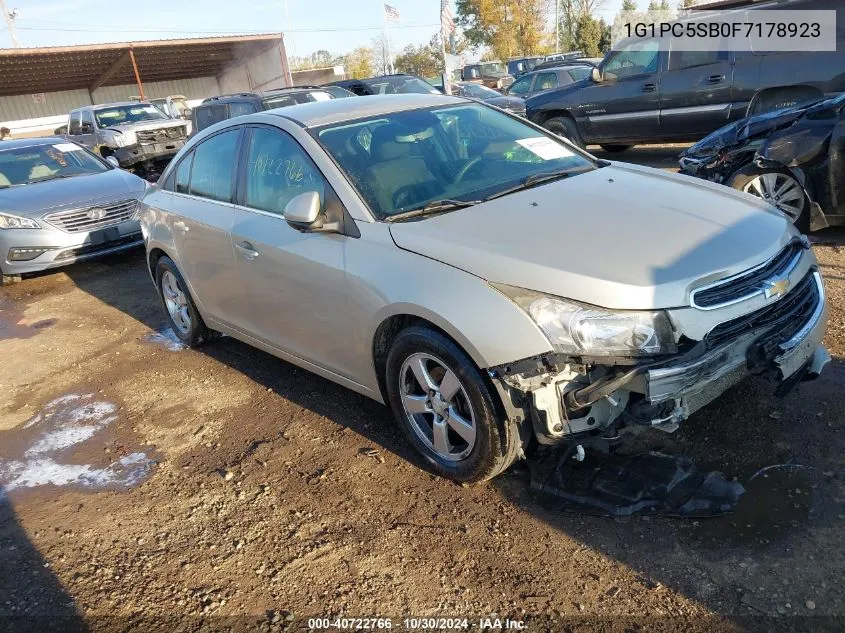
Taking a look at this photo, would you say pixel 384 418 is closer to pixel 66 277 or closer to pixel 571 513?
pixel 571 513

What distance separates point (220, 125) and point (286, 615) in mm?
3324

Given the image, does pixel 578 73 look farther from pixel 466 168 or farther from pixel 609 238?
pixel 609 238

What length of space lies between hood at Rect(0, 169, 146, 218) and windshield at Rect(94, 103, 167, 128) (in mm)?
8771

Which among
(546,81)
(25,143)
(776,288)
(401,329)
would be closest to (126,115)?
(25,143)

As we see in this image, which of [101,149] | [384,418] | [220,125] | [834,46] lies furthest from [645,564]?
[101,149]

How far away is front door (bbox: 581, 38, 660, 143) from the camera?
10.0 m

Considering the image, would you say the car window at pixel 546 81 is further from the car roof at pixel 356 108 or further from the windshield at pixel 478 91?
the car roof at pixel 356 108

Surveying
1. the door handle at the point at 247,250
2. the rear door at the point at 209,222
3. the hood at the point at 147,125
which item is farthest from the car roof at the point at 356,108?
the hood at the point at 147,125

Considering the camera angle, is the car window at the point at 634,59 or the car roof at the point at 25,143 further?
the car window at the point at 634,59

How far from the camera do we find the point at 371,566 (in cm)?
290

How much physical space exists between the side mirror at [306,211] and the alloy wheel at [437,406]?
34.0 inches

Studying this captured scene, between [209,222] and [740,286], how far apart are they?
3.24 metres

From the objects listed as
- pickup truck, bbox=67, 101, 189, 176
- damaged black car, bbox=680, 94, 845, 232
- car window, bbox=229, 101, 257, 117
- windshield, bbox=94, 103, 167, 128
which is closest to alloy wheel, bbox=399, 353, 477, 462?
damaged black car, bbox=680, 94, 845, 232

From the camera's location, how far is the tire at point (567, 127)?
440 inches
